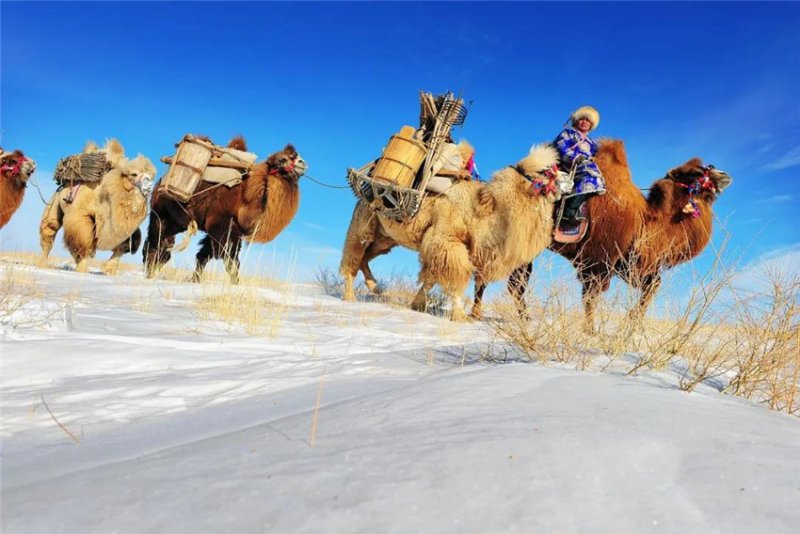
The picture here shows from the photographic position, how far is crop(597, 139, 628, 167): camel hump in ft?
22.0

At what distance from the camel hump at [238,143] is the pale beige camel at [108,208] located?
4.50 feet

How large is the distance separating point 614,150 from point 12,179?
8775 mm

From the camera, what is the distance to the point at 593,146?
683cm

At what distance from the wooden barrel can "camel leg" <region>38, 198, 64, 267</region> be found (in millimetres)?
6378

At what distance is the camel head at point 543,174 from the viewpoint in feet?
20.7

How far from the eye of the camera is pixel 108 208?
933cm

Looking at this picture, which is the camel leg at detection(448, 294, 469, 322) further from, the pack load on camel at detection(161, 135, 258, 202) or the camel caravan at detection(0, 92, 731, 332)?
the pack load on camel at detection(161, 135, 258, 202)

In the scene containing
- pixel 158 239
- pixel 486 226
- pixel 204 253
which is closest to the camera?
pixel 486 226

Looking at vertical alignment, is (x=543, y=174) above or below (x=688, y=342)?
above

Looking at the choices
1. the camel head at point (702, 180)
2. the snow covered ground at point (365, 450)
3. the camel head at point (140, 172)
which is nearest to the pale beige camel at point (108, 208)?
the camel head at point (140, 172)

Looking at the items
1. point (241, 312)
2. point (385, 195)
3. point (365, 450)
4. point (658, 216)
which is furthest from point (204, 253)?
point (365, 450)

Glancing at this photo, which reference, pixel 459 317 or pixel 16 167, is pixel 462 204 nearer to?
pixel 459 317

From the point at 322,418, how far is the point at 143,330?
7.80 ft

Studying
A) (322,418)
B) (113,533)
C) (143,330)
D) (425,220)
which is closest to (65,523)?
(113,533)
